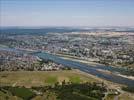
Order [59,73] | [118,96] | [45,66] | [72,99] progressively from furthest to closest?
1. [45,66]
2. [59,73]
3. [118,96]
4. [72,99]

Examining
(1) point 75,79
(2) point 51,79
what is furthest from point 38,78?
(1) point 75,79

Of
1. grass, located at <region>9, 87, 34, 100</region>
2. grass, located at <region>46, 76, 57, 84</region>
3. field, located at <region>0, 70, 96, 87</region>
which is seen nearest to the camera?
grass, located at <region>9, 87, 34, 100</region>

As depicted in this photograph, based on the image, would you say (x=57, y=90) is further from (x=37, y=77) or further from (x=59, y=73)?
(x=59, y=73)

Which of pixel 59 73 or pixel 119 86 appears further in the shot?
pixel 59 73

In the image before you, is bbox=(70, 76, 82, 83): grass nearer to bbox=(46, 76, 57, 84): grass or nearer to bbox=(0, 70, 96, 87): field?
bbox=(0, 70, 96, 87): field

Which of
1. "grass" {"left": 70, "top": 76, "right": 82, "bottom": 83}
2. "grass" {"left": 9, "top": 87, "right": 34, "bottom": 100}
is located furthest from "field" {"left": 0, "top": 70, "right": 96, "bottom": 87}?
"grass" {"left": 9, "top": 87, "right": 34, "bottom": 100}

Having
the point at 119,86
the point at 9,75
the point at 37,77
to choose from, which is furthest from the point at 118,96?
the point at 9,75

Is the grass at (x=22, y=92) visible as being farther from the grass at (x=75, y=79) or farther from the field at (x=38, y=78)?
the grass at (x=75, y=79)

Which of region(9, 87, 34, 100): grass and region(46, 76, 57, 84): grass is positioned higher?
region(9, 87, 34, 100): grass

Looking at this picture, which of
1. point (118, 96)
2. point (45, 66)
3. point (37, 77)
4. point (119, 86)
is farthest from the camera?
point (45, 66)
